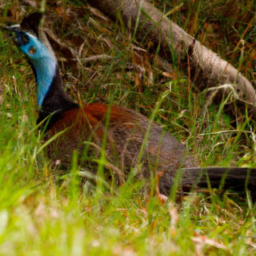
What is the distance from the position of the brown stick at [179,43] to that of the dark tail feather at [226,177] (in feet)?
3.45

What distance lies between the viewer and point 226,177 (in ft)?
10.9

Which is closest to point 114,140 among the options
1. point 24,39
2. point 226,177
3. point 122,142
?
point 122,142

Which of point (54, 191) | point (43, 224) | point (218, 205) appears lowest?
point (218, 205)

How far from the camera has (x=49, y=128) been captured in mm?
3754

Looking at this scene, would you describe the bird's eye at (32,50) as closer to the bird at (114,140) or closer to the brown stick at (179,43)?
the bird at (114,140)

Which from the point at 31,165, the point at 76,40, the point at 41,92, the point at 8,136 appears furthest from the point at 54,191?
the point at 76,40

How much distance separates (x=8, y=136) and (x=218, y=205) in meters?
1.24

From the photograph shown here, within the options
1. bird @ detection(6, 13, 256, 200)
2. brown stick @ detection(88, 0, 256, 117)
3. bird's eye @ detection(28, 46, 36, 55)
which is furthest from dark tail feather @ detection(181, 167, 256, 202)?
bird's eye @ detection(28, 46, 36, 55)

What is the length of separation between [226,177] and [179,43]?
1.38 metres

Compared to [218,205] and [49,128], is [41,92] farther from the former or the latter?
[218,205]

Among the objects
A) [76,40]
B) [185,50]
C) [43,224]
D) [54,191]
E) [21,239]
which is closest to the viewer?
[21,239]

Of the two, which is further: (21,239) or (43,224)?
(43,224)

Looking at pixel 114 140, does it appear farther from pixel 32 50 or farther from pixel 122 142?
pixel 32 50

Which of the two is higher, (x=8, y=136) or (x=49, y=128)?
(x=8, y=136)
